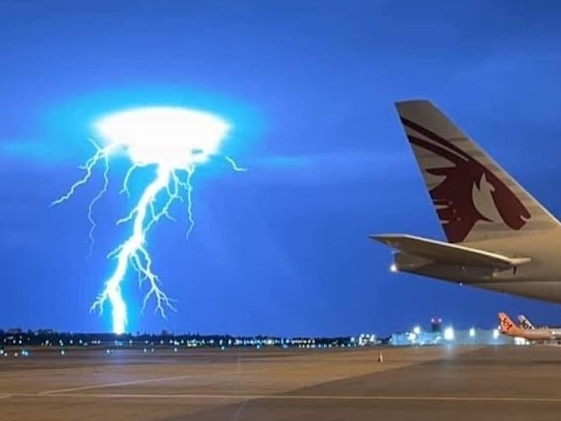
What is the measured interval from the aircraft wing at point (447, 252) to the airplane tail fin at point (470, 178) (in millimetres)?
1103

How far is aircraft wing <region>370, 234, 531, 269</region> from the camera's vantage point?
97.6 ft

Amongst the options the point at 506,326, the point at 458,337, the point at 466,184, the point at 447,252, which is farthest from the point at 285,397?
the point at 458,337

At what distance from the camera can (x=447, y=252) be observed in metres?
31.1

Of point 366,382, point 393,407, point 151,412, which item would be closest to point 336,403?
point 393,407

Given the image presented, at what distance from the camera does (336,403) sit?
2227cm

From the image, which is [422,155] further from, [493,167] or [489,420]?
[489,420]

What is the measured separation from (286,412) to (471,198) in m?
15.3

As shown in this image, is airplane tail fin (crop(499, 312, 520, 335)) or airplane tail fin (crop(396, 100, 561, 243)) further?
airplane tail fin (crop(499, 312, 520, 335))

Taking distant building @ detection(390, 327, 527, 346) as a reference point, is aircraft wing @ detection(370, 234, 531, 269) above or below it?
below

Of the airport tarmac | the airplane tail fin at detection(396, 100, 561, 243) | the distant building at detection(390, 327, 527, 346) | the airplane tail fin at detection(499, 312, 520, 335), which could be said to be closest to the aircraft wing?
the airplane tail fin at detection(396, 100, 561, 243)

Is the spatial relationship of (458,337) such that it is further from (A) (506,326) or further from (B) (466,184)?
(B) (466,184)

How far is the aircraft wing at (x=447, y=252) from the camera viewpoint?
29748mm

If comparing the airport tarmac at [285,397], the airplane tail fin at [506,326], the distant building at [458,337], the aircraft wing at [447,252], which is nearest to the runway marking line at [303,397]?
the airport tarmac at [285,397]

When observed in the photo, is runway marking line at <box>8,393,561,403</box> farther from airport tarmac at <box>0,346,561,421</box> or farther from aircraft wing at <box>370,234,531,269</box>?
aircraft wing at <box>370,234,531,269</box>
